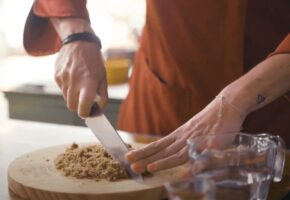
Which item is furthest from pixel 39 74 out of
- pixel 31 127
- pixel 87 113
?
pixel 87 113

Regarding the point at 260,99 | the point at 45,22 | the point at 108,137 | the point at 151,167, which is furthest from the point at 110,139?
the point at 45,22

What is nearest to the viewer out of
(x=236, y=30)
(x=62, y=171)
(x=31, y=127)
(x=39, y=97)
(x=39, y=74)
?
(x=62, y=171)

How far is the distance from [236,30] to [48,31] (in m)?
0.38

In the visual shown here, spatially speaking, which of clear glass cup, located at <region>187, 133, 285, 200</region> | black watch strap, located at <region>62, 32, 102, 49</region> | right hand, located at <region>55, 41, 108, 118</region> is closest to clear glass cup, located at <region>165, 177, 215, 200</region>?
clear glass cup, located at <region>187, 133, 285, 200</region>

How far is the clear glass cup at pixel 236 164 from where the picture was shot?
67 cm

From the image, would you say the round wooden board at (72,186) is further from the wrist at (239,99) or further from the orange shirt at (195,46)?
the orange shirt at (195,46)

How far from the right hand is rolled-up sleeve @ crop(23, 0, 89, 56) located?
0.07 meters

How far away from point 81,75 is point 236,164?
373mm

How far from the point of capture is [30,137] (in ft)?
3.88

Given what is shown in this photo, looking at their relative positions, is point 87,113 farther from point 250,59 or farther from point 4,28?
point 4,28

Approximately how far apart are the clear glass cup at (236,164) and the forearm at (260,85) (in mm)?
102

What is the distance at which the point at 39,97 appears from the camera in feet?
6.20

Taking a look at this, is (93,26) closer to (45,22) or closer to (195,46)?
(45,22)

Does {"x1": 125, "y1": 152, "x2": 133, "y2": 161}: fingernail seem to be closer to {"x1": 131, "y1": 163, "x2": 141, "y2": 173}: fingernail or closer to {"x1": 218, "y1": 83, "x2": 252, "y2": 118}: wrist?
{"x1": 131, "y1": 163, "x2": 141, "y2": 173}: fingernail
